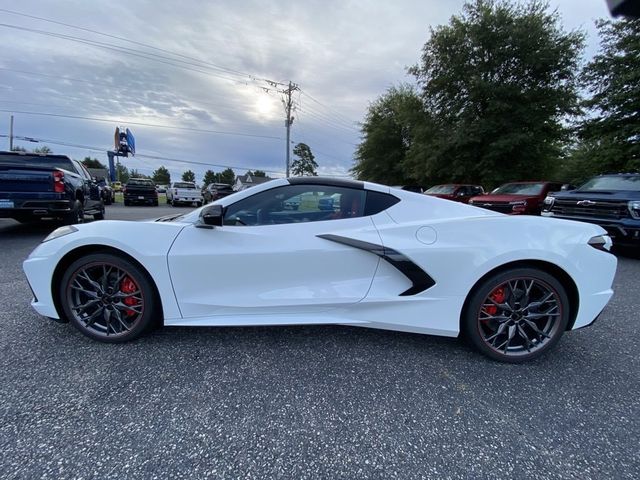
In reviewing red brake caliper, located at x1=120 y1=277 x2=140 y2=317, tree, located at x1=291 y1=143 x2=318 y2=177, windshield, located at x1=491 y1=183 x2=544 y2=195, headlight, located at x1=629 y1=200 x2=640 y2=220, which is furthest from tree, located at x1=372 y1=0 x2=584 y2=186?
tree, located at x1=291 y1=143 x2=318 y2=177

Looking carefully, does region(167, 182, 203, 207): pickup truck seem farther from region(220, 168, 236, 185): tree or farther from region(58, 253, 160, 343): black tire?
region(220, 168, 236, 185): tree

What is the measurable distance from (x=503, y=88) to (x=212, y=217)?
17073 mm

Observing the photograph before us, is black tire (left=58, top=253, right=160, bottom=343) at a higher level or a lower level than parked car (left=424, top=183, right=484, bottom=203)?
lower

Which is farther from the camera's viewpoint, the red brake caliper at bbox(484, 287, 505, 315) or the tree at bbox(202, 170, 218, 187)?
the tree at bbox(202, 170, 218, 187)

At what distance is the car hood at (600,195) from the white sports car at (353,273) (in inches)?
200

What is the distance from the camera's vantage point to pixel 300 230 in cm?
228

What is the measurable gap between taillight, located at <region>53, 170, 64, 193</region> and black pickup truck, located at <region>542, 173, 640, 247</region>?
9922mm

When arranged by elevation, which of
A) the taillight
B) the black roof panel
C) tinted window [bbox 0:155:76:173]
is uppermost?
tinted window [bbox 0:155:76:173]

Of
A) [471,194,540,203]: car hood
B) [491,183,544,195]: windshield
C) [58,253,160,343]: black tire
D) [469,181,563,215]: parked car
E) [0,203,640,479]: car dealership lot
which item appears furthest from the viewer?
[491,183,544,195]: windshield

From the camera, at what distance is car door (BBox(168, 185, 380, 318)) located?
2.24 meters

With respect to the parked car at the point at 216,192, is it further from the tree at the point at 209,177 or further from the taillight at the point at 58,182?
the tree at the point at 209,177

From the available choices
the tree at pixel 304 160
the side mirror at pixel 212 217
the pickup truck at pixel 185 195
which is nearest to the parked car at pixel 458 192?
the side mirror at pixel 212 217

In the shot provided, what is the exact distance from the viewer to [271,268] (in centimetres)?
224

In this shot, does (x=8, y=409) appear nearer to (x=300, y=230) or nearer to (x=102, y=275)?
(x=102, y=275)
